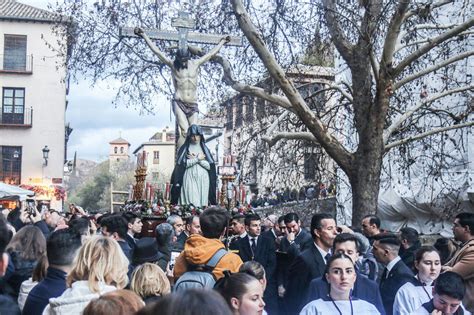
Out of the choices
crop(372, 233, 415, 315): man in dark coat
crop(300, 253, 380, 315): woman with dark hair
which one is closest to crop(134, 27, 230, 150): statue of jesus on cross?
crop(372, 233, 415, 315): man in dark coat

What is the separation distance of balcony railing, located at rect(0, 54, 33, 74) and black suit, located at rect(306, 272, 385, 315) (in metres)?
39.1

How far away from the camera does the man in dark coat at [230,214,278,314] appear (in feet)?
29.2

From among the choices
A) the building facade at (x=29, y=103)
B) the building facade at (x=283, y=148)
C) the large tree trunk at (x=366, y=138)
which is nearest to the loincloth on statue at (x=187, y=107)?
the building facade at (x=283, y=148)

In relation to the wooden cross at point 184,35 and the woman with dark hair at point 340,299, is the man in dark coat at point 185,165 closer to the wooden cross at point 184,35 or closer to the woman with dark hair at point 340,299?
the wooden cross at point 184,35

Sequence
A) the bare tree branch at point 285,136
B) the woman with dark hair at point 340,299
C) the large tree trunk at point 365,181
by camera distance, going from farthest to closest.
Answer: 1. the bare tree branch at point 285,136
2. the large tree trunk at point 365,181
3. the woman with dark hair at point 340,299

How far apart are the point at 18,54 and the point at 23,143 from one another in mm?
5726

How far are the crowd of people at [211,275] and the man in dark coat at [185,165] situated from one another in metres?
5.86

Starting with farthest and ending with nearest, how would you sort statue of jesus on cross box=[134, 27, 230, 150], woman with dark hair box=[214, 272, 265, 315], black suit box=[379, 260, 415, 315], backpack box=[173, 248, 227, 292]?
statue of jesus on cross box=[134, 27, 230, 150], black suit box=[379, 260, 415, 315], backpack box=[173, 248, 227, 292], woman with dark hair box=[214, 272, 265, 315]

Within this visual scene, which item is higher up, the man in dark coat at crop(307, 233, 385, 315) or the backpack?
the backpack

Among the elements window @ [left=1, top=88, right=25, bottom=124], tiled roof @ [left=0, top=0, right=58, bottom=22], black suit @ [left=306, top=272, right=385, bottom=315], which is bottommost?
black suit @ [left=306, top=272, right=385, bottom=315]

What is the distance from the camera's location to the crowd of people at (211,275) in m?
4.04

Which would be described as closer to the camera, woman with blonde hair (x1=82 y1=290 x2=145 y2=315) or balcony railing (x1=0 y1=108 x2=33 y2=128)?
woman with blonde hair (x1=82 y1=290 x2=145 y2=315)

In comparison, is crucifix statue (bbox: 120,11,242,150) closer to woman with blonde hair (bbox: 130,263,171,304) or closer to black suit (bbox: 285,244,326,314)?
black suit (bbox: 285,244,326,314)

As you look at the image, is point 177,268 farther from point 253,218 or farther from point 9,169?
point 9,169
